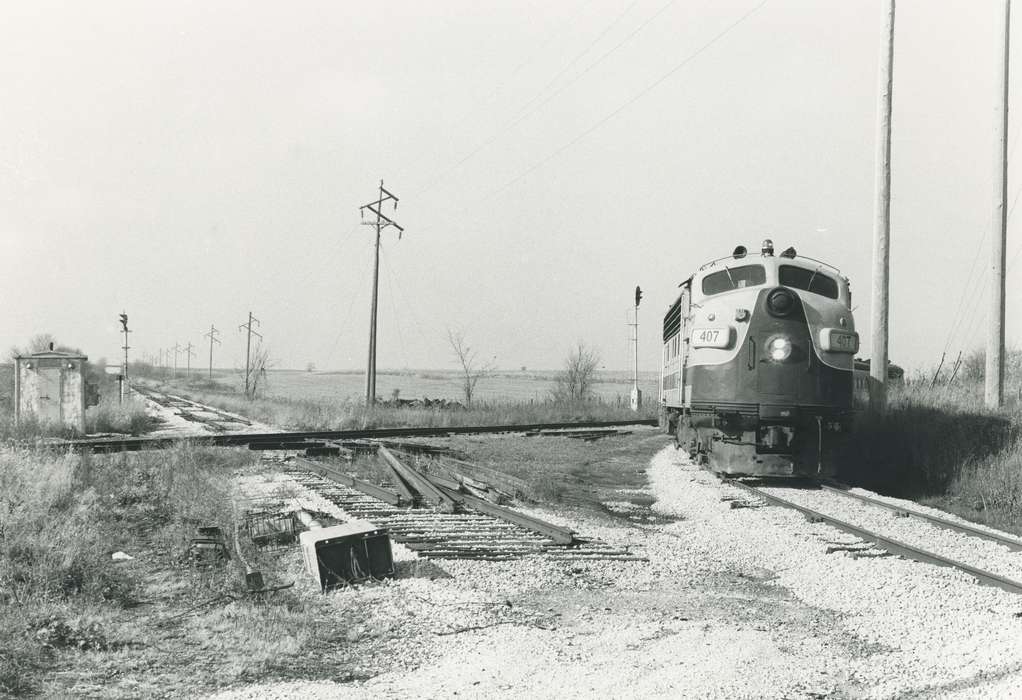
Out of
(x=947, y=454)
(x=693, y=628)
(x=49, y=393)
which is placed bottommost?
(x=693, y=628)

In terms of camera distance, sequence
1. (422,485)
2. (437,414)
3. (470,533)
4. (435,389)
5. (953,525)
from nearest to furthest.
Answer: (470,533) → (953,525) → (422,485) → (437,414) → (435,389)

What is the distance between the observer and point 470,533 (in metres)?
8.31

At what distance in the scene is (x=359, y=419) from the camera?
94.4 feet

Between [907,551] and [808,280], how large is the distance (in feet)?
19.6

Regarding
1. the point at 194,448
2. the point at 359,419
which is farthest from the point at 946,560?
the point at 359,419

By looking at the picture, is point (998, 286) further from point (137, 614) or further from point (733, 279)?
point (137, 614)

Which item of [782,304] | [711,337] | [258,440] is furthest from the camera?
[258,440]

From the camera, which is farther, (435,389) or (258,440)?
(435,389)

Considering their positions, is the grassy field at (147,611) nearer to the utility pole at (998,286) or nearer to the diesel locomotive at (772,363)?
the diesel locomotive at (772,363)

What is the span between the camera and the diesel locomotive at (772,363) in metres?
11.8

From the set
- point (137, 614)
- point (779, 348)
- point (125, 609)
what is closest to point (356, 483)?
point (125, 609)

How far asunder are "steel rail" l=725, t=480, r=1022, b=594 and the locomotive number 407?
2.64 m

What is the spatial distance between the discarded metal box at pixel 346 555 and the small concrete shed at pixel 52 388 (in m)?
18.4

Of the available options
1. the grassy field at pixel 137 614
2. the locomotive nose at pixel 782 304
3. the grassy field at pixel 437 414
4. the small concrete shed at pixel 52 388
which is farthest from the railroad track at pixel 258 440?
the locomotive nose at pixel 782 304
